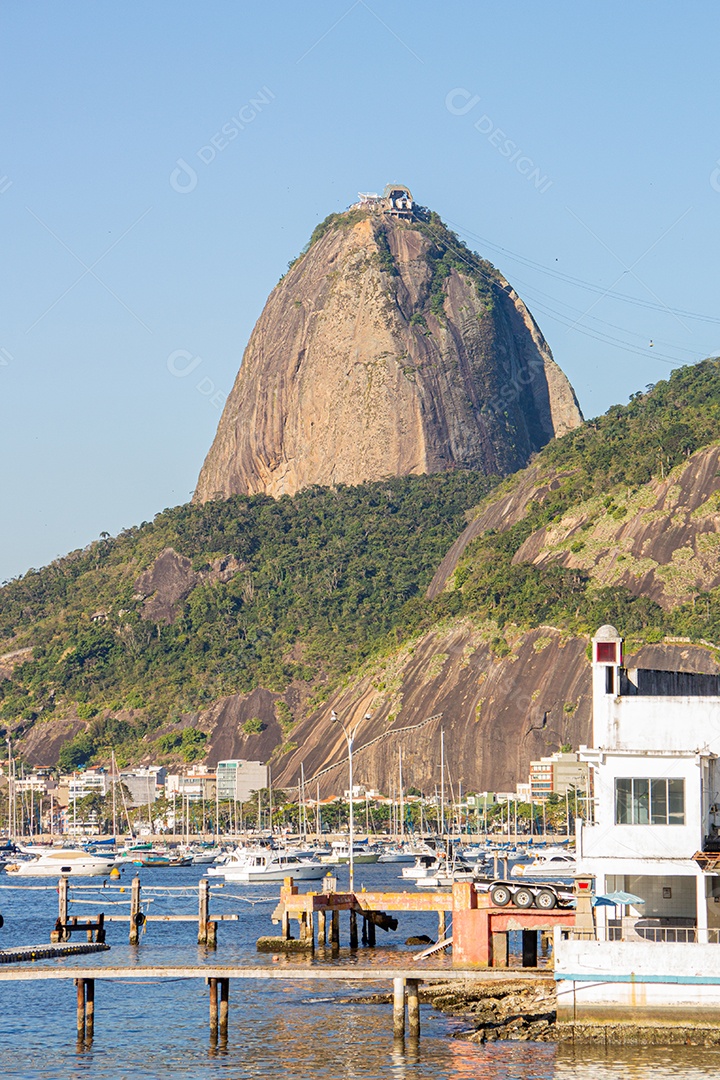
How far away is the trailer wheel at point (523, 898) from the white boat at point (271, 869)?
81959 mm

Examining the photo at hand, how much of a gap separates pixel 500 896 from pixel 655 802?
9.78 metres

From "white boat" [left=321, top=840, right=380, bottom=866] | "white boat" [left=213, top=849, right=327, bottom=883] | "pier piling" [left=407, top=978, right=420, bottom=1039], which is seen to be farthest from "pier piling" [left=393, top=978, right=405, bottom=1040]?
"white boat" [left=321, top=840, right=380, bottom=866]

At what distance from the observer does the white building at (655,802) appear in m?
51.5

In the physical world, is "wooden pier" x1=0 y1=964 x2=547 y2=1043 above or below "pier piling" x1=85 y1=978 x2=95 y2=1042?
above

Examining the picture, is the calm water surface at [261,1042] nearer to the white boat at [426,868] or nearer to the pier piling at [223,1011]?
the pier piling at [223,1011]

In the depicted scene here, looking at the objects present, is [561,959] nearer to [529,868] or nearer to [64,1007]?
[64,1007]

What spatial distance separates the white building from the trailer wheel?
6.26 m

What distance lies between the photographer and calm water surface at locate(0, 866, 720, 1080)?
48875 millimetres

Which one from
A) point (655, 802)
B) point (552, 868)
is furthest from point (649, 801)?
point (552, 868)

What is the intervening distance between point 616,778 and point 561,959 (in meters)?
6.04

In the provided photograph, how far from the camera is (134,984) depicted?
73.2 meters

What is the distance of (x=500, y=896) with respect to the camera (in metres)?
59.6

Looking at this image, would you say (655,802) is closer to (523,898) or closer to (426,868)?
(523,898)

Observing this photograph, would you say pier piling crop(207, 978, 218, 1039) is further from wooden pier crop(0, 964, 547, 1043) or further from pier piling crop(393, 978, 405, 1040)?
pier piling crop(393, 978, 405, 1040)
